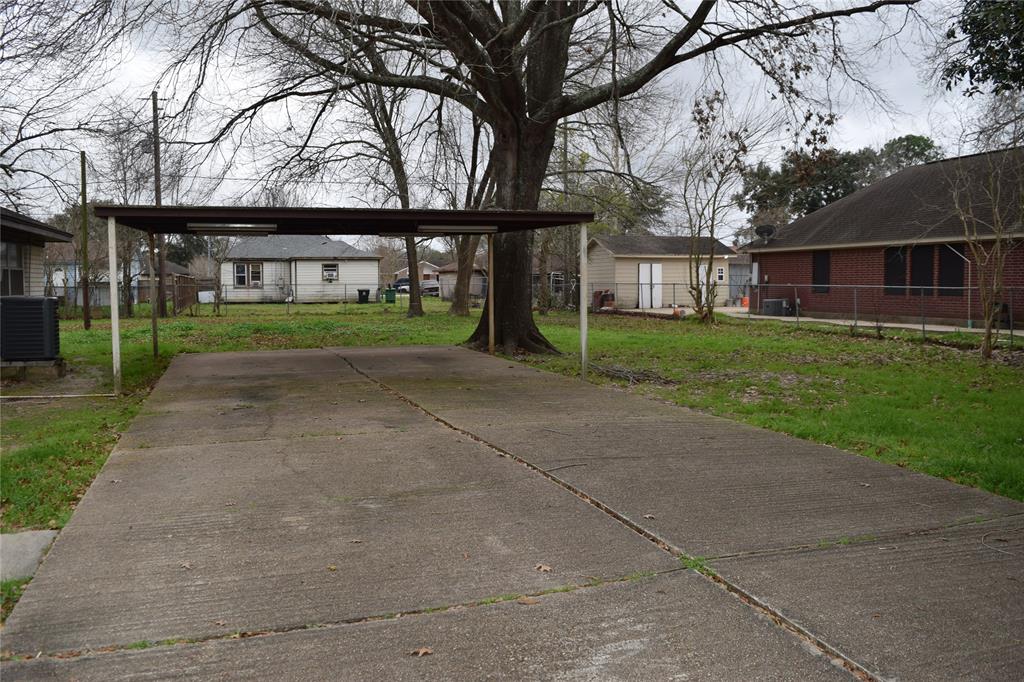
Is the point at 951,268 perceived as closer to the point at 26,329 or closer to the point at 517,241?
the point at 517,241

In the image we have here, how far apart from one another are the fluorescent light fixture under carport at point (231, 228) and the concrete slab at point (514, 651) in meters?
11.4

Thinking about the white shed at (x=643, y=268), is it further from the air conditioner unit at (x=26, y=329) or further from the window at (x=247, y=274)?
the air conditioner unit at (x=26, y=329)

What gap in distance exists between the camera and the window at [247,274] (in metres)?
50.5

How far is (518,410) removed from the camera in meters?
10.1

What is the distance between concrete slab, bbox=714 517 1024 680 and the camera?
3.63 metres

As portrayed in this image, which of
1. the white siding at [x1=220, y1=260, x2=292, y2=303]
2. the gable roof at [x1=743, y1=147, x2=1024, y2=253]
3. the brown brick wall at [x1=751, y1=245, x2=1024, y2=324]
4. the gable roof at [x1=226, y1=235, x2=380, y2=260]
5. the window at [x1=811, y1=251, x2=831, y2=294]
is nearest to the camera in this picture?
the gable roof at [x1=743, y1=147, x2=1024, y2=253]

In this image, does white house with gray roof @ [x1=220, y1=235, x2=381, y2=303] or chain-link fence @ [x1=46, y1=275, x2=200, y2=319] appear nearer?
chain-link fence @ [x1=46, y1=275, x2=200, y2=319]

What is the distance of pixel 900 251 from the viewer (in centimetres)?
2589

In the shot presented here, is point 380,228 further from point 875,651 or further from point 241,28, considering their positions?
point 875,651

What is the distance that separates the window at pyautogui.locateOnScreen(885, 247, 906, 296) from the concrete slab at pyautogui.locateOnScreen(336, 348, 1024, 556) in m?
18.1

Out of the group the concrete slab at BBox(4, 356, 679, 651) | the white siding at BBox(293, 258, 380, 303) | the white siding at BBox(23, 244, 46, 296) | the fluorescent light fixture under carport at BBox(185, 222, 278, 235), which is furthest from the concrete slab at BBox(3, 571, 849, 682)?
Result: the white siding at BBox(293, 258, 380, 303)

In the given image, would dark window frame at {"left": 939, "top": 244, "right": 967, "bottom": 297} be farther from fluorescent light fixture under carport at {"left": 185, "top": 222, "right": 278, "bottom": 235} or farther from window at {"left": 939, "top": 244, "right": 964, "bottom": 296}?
fluorescent light fixture under carport at {"left": 185, "top": 222, "right": 278, "bottom": 235}

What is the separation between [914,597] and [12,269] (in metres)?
19.2

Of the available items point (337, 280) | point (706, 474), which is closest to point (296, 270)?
point (337, 280)
